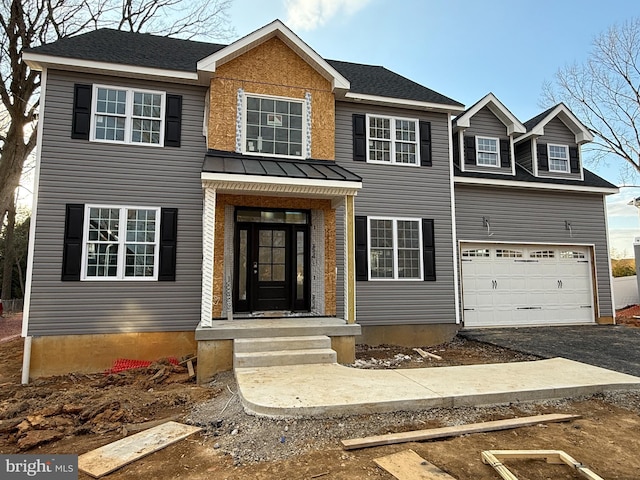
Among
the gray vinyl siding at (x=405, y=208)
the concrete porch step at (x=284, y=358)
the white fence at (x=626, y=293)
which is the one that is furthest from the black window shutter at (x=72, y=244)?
the white fence at (x=626, y=293)

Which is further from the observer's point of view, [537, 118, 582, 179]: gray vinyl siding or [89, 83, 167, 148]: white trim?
Result: [537, 118, 582, 179]: gray vinyl siding

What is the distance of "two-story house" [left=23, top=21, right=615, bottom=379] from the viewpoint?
7.12 m

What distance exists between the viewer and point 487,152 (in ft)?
35.2

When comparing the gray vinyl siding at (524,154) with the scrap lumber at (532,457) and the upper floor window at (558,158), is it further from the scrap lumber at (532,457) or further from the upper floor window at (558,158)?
the scrap lumber at (532,457)

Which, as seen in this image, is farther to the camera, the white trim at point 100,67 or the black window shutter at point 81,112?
the black window shutter at point 81,112

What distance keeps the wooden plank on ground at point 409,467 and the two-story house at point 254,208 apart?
3356 mm

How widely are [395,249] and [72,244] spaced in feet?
22.6

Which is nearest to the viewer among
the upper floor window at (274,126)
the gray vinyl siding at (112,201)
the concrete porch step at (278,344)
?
the concrete porch step at (278,344)

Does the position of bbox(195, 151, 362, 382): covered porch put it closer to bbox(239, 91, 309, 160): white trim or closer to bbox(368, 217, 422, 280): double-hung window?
bbox(239, 91, 309, 160): white trim

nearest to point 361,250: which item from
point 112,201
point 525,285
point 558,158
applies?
point 525,285

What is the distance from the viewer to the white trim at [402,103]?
887 centimetres

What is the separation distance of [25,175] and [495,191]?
63.0ft

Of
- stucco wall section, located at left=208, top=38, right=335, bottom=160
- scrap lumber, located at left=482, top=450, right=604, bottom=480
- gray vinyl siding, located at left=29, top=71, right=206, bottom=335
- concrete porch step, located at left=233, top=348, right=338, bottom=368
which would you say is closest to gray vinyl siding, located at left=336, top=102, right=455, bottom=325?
stucco wall section, located at left=208, top=38, right=335, bottom=160

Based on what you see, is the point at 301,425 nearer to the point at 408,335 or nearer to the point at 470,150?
the point at 408,335
